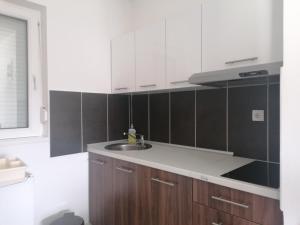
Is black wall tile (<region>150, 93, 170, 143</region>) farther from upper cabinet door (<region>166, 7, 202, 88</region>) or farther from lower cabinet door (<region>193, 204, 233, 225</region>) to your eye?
lower cabinet door (<region>193, 204, 233, 225</region>)

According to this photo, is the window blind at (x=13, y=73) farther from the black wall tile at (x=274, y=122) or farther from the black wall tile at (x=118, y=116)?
the black wall tile at (x=274, y=122)

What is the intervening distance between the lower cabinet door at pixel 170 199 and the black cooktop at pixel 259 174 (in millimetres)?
283

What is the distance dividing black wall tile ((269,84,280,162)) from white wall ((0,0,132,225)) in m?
1.51

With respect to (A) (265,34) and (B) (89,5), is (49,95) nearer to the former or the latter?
(B) (89,5)

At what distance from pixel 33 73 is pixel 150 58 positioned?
1.01 metres

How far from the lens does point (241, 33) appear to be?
1.37 metres

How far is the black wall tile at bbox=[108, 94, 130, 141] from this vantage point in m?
2.31

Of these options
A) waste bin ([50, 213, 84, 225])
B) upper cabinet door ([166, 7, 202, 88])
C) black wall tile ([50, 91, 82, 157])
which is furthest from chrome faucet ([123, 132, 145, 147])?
waste bin ([50, 213, 84, 225])

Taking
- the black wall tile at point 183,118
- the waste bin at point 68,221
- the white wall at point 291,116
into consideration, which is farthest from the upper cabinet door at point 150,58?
the waste bin at point 68,221

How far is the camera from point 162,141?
2.24 m

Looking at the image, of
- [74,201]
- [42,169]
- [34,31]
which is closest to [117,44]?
[34,31]

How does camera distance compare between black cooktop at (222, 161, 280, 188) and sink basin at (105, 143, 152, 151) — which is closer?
black cooktop at (222, 161, 280, 188)

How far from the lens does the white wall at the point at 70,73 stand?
70.9 inches

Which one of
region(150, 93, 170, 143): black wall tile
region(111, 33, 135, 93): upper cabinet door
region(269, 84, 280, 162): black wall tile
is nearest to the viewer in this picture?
region(269, 84, 280, 162): black wall tile
